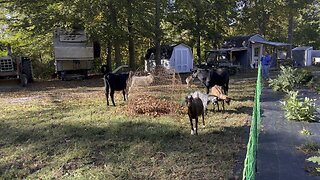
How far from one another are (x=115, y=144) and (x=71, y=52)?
13852mm

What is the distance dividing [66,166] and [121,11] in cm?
1376

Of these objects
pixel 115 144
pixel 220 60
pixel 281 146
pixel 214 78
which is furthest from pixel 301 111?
pixel 220 60

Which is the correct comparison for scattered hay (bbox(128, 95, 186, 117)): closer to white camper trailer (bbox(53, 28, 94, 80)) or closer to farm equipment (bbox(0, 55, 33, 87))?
farm equipment (bbox(0, 55, 33, 87))

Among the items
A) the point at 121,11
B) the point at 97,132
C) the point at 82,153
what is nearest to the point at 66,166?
the point at 82,153

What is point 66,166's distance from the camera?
16.4ft

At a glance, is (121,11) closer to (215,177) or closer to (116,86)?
(116,86)

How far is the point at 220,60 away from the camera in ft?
74.9

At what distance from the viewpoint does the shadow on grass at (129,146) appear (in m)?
4.92

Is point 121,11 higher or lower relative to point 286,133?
higher

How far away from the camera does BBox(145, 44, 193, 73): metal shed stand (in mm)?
23391

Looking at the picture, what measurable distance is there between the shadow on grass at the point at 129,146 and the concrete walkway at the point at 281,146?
1.50ft

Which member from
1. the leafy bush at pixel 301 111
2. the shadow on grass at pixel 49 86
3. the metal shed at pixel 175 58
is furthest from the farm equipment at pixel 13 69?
the leafy bush at pixel 301 111

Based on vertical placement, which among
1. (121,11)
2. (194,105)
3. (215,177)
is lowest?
(215,177)

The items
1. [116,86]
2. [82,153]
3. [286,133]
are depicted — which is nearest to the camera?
[82,153]
